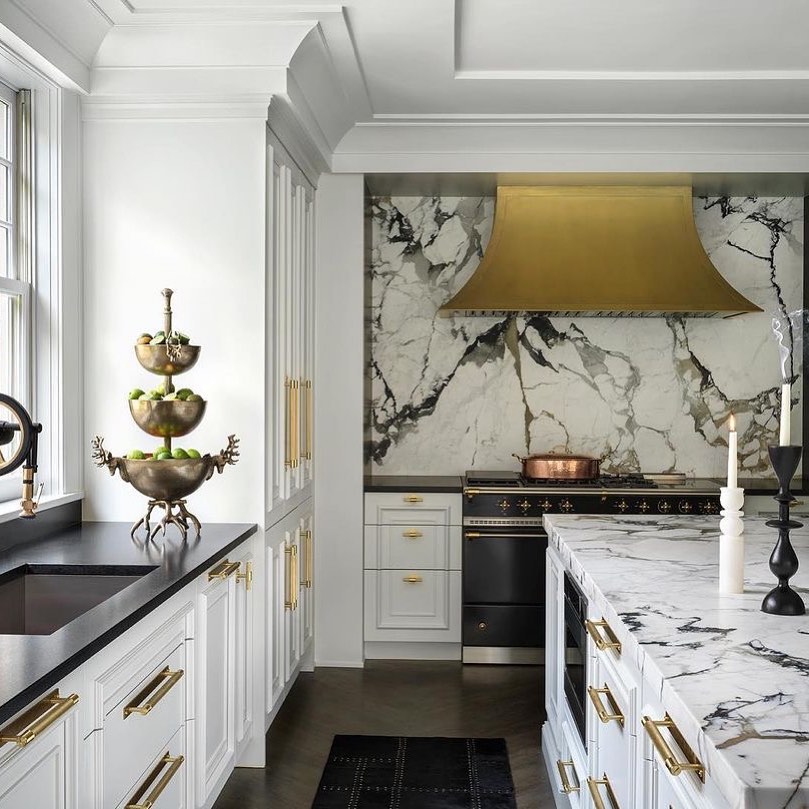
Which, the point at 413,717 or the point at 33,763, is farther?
the point at 413,717

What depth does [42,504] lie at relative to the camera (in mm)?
2879

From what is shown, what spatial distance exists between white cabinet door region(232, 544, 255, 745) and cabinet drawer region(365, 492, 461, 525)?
1348mm

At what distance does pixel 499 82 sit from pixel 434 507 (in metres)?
2.03

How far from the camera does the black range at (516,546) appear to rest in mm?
4375

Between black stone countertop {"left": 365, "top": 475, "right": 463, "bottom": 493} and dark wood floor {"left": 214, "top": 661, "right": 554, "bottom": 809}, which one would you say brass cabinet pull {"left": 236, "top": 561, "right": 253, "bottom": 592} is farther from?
black stone countertop {"left": 365, "top": 475, "right": 463, "bottom": 493}

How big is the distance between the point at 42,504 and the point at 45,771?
144 cm

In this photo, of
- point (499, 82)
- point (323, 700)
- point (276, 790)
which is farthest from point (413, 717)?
point (499, 82)

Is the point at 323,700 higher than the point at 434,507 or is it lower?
lower

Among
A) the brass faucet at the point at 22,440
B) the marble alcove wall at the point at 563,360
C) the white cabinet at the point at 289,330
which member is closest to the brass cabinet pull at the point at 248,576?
the white cabinet at the point at 289,330

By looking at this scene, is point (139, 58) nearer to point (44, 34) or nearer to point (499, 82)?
point (44, 34)

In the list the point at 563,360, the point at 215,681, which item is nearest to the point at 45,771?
the point at 215,681

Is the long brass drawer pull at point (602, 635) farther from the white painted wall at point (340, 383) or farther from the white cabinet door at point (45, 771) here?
the white painted wall at point (340, 383)

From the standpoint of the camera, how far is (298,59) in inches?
125

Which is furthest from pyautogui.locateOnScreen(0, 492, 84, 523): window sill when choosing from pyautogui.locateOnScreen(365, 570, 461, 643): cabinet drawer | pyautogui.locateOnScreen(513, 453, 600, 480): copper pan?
pyautogui.locateOnScreen(513, 453, 600, 480): copper pan
